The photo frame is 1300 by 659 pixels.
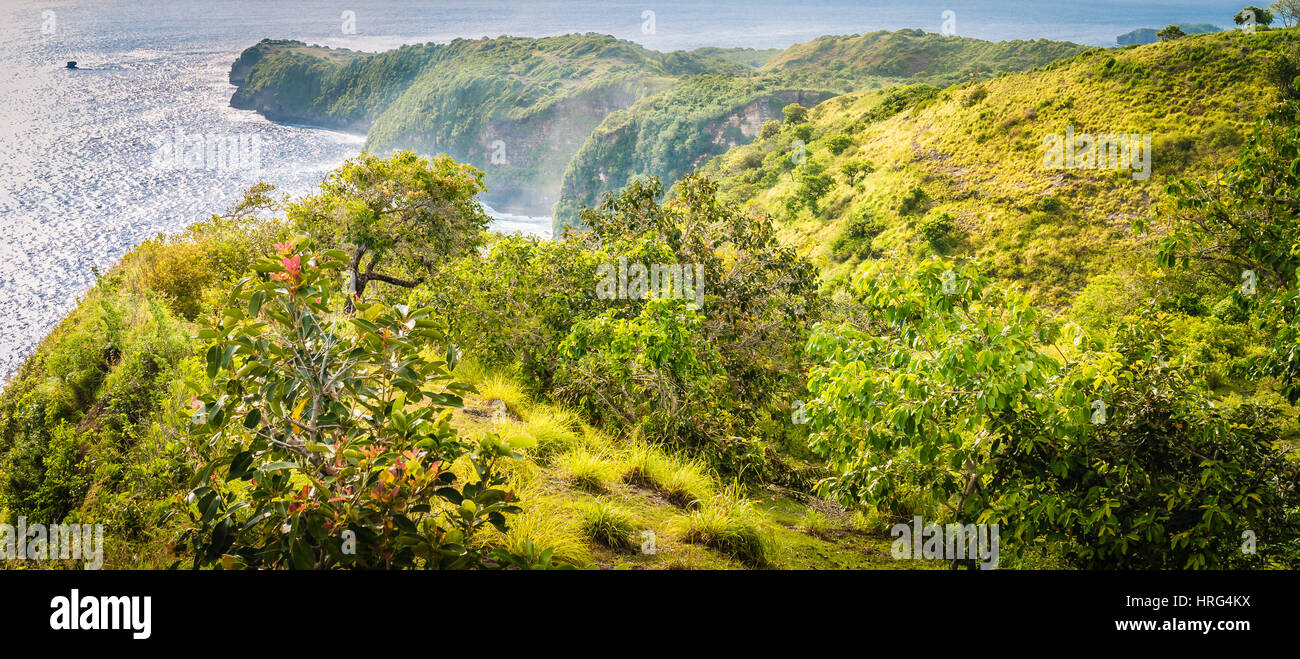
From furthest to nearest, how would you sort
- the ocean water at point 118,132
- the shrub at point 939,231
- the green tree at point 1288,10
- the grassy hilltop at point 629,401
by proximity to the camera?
the green tree at point 1288,10 → the shrub at point 939,231 → the ocean water at point 118,132 → the grassy hilltop at point 629,401

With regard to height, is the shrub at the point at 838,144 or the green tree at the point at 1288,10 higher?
the green tree at the point at 1288,10

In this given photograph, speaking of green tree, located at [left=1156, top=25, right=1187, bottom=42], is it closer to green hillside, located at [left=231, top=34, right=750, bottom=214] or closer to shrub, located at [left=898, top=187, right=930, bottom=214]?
shrub, located at [left=898, top=187, right=930, bottom=214]

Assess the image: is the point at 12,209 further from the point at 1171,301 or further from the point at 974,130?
the point at 974,130

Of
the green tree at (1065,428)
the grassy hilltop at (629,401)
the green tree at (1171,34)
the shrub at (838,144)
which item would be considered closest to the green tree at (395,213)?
the grassy hilltop at (629,401)

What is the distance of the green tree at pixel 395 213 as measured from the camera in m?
12.2

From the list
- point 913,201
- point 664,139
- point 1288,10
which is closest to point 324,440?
point 913,201

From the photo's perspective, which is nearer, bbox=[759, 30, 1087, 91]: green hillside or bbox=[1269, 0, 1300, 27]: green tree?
bbox=[1269, 0, 1300, 27]: green tree

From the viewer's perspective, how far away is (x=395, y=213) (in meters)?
12.8

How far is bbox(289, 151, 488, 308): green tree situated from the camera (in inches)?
482

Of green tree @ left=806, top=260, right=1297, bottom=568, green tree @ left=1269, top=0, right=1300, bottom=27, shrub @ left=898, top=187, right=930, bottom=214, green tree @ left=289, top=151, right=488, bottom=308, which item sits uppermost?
green tree @ left=1269, top=0, right=1300, bottom=27

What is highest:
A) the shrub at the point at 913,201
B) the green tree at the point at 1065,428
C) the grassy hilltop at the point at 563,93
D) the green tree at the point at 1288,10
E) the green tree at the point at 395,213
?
the grassy hilltop at the point at 563,93

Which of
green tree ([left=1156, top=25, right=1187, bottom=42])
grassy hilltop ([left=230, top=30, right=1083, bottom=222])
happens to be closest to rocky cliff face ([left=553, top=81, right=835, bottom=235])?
grassy hilltop ([left=230, top=30, right=1083, bottom=222])

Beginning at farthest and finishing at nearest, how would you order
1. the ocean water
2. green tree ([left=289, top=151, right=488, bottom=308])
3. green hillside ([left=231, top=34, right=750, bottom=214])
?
green hillside ([left=231, top=34, right=750, bottom=214]) < the ocean water < green tree ([left=289, top=151, right=488, bottom=308])

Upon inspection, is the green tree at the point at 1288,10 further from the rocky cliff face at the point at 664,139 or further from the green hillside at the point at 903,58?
the rocky cliff face at the point at 664,139
